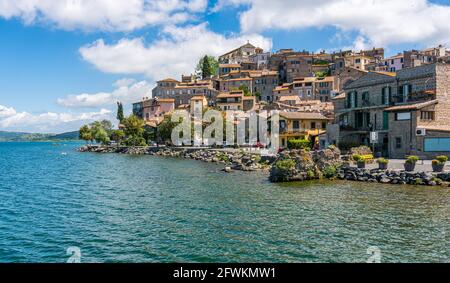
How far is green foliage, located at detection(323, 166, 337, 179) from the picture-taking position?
43.0 m

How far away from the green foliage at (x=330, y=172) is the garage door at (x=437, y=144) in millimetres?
12225

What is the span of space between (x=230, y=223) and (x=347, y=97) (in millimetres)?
48574

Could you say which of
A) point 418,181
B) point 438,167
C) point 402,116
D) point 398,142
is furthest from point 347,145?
point 418,181

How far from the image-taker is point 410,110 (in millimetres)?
48250

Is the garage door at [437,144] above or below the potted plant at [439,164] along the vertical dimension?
above

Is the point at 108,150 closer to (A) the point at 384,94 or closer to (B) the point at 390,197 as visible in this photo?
(A) the point at 384,94

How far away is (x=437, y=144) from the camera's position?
45656 mm

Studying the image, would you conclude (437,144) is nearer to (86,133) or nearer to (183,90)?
(183,90)

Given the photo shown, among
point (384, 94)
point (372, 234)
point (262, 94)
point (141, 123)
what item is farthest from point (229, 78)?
point (372, 234)

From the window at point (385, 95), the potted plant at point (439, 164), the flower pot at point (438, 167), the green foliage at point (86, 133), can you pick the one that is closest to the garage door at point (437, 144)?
the potted plant at point (439, 164)

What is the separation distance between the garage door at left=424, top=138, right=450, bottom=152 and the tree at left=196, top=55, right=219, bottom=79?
121501 millimetres

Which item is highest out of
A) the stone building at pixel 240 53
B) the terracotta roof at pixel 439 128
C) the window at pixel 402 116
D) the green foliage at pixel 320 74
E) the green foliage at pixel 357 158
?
the stone building at pixel 240 53

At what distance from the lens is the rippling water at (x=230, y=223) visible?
17.8 m

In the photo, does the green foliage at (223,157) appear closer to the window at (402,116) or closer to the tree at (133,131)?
the window at (402,116)
